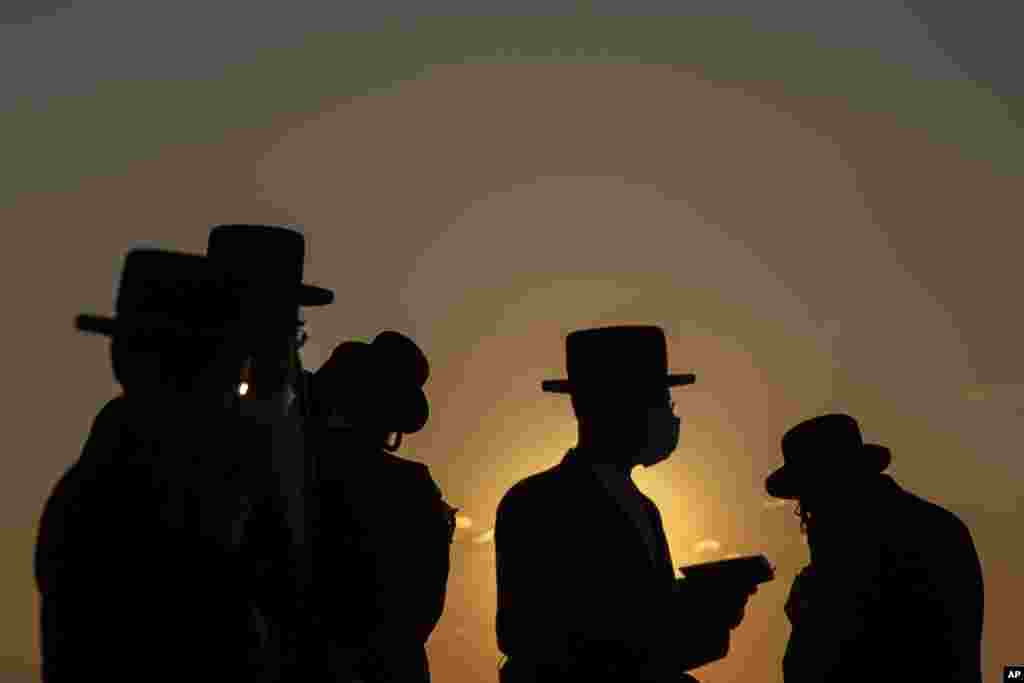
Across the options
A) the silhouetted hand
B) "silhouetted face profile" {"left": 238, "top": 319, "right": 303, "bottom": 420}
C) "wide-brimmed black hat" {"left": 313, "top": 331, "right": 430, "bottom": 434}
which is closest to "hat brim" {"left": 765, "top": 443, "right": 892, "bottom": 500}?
the silhouetted hand

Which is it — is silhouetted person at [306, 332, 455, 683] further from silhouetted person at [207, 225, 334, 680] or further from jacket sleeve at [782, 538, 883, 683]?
jacket sleeve at [782, 538, 883, 683]

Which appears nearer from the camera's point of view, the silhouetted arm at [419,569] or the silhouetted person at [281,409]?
the silhouetted person at [281,409]

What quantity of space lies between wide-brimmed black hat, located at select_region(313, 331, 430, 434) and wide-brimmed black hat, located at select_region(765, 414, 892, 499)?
149 cm

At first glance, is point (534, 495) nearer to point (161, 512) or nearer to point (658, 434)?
point (658, 434)

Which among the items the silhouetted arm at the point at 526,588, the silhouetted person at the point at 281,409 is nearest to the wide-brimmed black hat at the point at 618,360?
the silhouetted arm at the point at 526,588

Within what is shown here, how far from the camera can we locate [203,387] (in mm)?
2789

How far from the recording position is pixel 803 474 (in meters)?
4.91

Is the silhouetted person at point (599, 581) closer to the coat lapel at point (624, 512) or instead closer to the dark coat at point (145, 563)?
the coat lapel at point (624, 512)

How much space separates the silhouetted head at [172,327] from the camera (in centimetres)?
276

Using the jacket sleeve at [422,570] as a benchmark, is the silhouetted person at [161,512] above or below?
above

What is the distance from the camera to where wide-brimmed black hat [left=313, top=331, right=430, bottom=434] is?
4.79 m

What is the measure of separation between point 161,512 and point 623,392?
2020 millimetres

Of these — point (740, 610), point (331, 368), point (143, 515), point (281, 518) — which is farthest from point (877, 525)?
point (143, 515)

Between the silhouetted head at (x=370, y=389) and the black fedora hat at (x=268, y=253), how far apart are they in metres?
0.79
